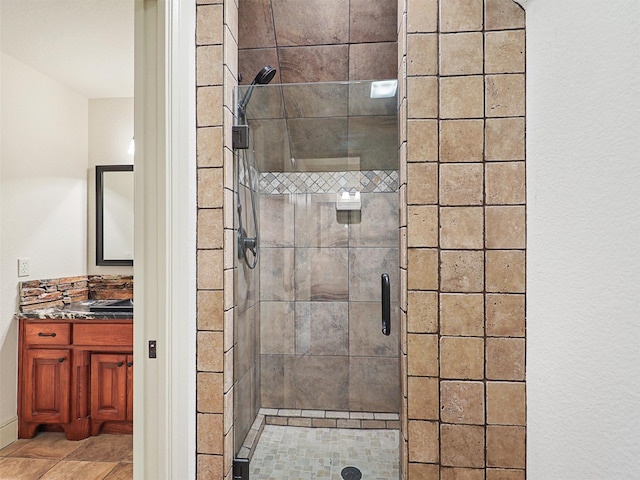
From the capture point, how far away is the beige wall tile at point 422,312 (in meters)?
1.38

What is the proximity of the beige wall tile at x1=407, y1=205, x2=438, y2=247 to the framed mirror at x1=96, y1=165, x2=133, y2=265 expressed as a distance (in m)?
2.61

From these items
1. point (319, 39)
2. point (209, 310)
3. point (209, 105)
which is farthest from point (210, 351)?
point (319, 39)

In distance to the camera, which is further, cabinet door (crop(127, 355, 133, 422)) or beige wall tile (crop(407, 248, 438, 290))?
cabinet door (crop(127, 355, 133, 422))

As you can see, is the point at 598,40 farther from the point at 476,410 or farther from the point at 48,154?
the point at 48,154

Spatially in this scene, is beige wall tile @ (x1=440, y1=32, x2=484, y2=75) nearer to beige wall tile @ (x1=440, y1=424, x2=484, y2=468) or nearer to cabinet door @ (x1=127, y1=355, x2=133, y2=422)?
beige wall tile @ (x1=440, y1=424, x2=484, y2=468)

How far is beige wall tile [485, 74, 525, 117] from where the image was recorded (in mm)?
1363

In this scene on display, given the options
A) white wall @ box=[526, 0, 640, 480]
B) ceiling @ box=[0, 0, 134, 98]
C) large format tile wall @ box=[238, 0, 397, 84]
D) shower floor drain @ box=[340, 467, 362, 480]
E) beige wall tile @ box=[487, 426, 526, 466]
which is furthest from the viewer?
ceiling @ box=[0, 0, 134, 98]

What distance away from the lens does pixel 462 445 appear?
1.37 metres

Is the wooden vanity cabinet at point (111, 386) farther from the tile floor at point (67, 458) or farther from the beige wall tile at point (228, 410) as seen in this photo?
the beige wall tile at point (228, 410)

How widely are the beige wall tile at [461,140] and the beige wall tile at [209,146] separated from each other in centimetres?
80

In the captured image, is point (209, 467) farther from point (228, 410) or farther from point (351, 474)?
point (351, 474)

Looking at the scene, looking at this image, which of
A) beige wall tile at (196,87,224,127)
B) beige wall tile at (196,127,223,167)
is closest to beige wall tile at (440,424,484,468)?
beige wall tile at (196,127,223,167)

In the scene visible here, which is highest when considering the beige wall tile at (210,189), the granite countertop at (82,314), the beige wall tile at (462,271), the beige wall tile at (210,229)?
the beige wall tile at (210,189)

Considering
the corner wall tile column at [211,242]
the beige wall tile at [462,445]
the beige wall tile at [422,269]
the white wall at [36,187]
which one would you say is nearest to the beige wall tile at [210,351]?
the corner wall tile column at [211,242]
